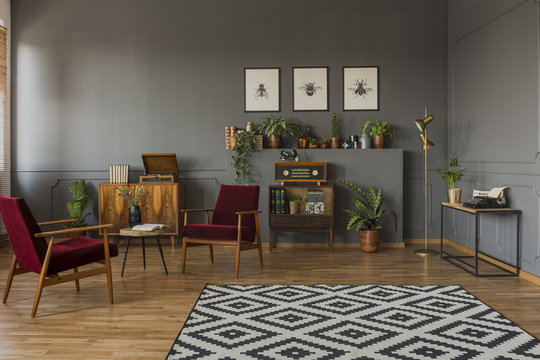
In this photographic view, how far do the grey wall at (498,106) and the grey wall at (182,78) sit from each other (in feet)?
1.72

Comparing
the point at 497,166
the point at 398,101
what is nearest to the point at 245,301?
the point at 497,166

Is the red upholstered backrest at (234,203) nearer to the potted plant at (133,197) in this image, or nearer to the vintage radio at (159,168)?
the potted plant at (133,197)

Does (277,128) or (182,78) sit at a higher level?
(182,78)

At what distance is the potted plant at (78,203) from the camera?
649cm

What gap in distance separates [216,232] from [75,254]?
149cm

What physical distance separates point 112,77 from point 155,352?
5.09 m

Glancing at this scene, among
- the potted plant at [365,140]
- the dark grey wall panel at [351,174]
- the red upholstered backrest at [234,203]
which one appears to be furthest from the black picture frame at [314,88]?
the red upholstered backrest at [234,203]

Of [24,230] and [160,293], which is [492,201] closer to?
[160,293]

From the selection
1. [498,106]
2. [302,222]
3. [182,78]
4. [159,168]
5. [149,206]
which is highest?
[182,78]

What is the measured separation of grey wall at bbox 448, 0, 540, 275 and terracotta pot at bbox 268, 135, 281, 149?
249 cm

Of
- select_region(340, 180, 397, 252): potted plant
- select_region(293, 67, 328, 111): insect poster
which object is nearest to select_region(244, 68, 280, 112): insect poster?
select_region(293, 67, 328, 111): insect poster

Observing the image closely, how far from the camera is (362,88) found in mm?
6773

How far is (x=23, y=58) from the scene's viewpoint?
6863 mm

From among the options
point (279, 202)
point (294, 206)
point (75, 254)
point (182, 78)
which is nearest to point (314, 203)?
point (294, 206)
